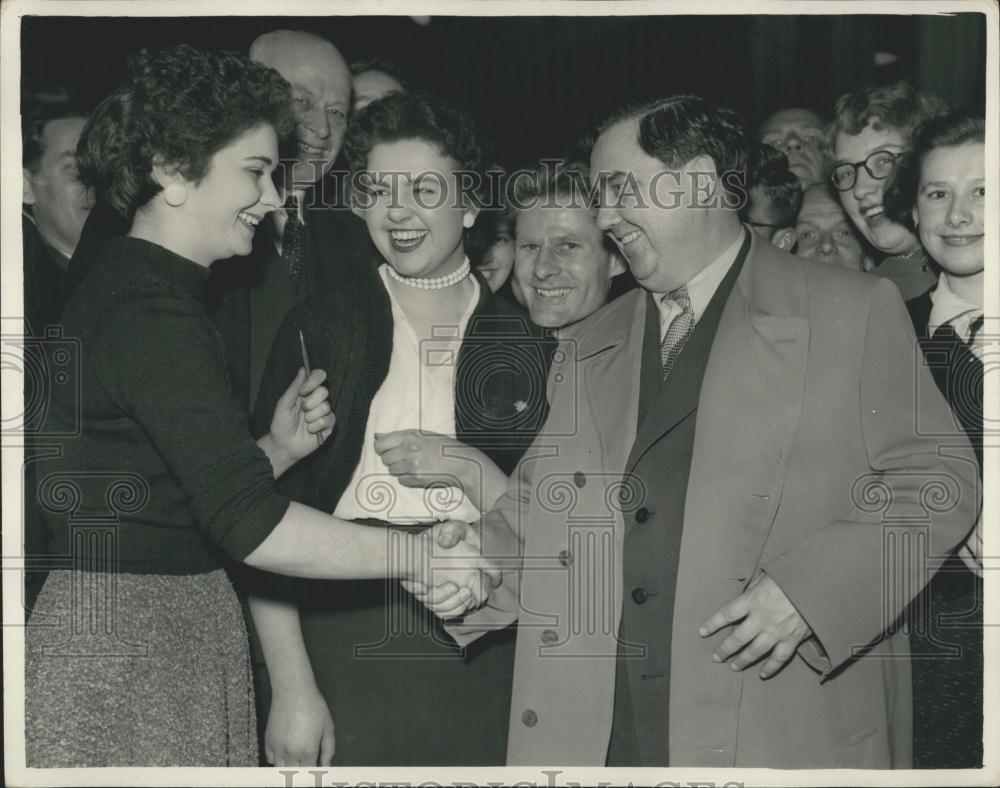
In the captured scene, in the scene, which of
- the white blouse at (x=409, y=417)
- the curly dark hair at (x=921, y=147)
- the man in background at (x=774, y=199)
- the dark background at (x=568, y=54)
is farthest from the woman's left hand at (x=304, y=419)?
the curly dark hair at (x=921, y=147)

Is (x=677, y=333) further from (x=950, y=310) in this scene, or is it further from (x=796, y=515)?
(x=950, y=310)

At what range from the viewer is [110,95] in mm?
2529

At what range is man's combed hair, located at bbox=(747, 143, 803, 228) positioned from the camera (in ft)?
9.35

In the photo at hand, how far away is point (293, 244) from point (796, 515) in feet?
4.65

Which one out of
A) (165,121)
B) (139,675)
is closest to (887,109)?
(165,121)

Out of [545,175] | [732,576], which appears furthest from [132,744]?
[545,175]

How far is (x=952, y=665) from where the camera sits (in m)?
2.62

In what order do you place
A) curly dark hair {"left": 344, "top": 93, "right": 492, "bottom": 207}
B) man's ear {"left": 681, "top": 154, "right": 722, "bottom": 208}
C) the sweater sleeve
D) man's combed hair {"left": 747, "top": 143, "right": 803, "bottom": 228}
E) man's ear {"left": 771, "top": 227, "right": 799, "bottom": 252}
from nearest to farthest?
the sweater sleeve
man's ear {"left": 681, "top": 154, "right": 722, "bottom": 208}
curly dark hair {"left": 344, "top": 93, "right": 492, "bottom": 207}
man's combed hair {"left": 747, "top": 143, "right": 803, "bottom": 228}
man's ear {"left": 771, "top": 227, "right": 799, "bottom": 252}

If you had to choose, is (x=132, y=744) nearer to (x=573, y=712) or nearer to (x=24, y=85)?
(x=573, y=712)

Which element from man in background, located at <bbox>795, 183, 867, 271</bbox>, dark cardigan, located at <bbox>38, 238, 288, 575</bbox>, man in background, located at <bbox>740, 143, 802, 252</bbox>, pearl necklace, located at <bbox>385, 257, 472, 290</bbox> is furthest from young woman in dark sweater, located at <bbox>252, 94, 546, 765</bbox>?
man in background, located at <bbox>795, 183, 867, 271</bbox>

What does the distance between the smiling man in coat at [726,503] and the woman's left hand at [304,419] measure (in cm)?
55

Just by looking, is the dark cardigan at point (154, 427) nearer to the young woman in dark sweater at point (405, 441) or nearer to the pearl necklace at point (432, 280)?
the young woman in dark sweater at point (405, 441)

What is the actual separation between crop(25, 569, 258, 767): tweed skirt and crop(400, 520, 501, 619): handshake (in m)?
0.45

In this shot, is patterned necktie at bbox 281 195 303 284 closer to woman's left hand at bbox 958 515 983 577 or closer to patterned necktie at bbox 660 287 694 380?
patterned necktie at bbox 660 287 694 380
